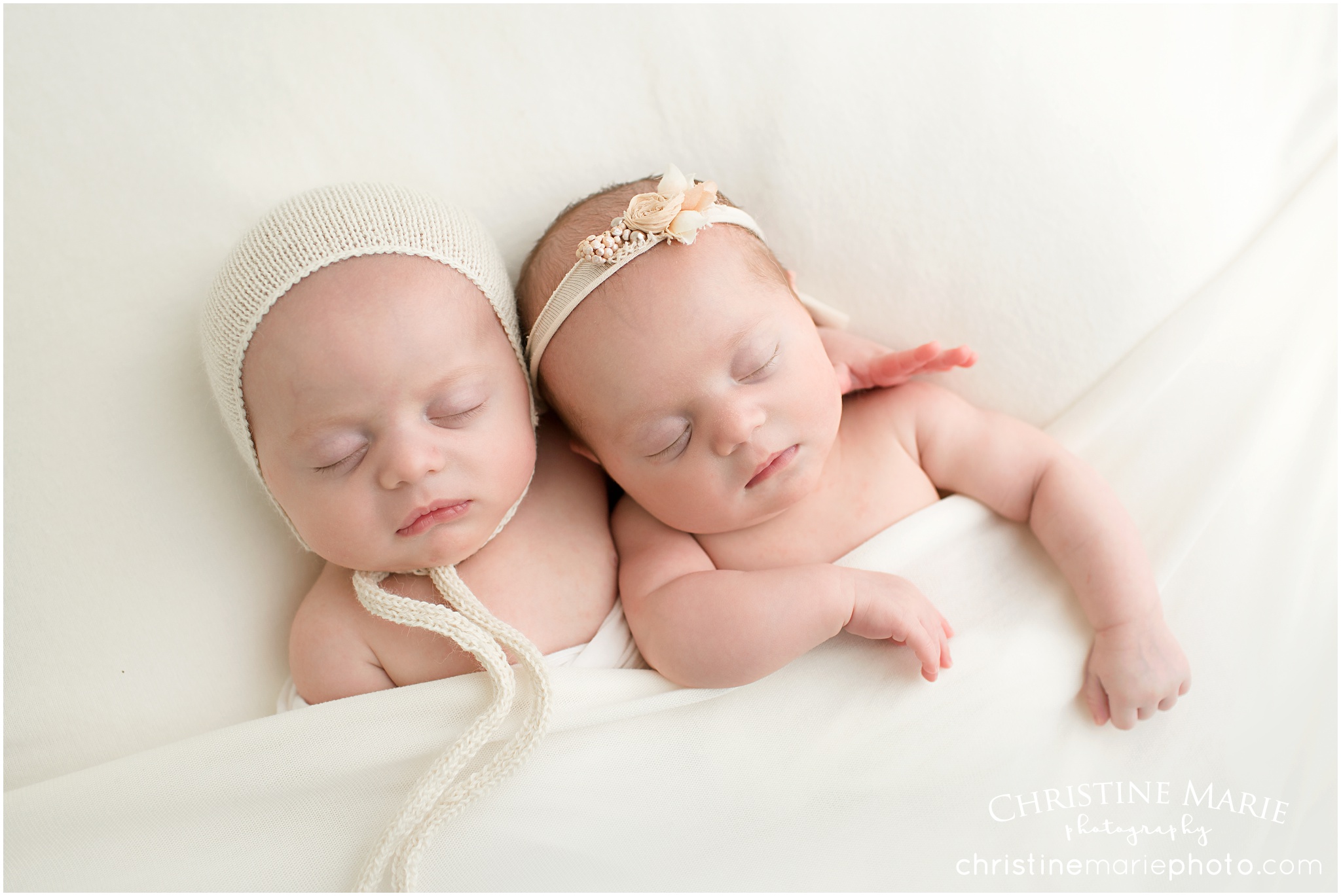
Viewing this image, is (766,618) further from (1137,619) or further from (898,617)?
(1137,619)

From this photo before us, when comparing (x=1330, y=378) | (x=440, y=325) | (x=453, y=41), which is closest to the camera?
(x=440, y=325)

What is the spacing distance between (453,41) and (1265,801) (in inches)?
92.9

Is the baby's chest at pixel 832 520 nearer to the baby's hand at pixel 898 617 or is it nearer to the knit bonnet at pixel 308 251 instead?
the baby's hand at pixel 898 617

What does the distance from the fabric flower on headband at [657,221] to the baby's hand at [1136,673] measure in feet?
3.84

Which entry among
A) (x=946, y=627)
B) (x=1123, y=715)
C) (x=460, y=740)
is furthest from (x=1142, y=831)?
(x=460, y=740)

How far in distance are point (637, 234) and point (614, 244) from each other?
0.05 meters

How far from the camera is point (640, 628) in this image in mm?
1752

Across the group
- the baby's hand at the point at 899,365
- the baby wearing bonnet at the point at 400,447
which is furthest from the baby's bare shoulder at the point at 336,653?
the baby's hand at the point at 899,365

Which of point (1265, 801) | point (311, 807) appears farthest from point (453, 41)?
point (1265, 801)

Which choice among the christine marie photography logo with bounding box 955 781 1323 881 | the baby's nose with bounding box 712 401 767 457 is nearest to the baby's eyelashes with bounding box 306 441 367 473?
the baby's nose with bounding box 712 401 767 457

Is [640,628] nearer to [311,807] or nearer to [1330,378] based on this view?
[311,807]

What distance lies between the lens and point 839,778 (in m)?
1.65

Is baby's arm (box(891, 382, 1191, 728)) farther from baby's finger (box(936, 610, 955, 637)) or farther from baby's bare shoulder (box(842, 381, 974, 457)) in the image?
baby's finger (box(936, 610, 955, 637))

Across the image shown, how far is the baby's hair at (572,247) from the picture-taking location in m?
1.71
